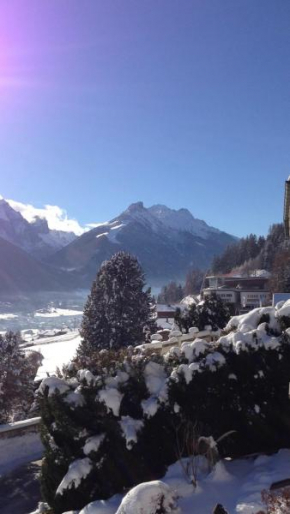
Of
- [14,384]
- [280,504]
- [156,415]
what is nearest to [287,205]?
[156,415]

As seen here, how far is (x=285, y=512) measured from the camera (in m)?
4.75

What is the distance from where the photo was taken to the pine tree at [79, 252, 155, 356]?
1086 inches

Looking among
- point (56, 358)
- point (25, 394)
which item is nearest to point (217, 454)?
point (25, 394)

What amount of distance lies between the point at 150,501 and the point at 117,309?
22.3m

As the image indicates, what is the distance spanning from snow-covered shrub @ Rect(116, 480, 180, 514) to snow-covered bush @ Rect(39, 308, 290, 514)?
1.74 meters

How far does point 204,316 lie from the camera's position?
69.6ft

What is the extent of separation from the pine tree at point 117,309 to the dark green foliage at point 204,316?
20.2 feet

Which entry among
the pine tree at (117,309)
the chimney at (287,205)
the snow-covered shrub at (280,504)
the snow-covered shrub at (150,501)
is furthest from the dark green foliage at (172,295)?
the snow-covered shrub at (280,504)

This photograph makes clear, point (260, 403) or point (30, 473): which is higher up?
point (260, 403)

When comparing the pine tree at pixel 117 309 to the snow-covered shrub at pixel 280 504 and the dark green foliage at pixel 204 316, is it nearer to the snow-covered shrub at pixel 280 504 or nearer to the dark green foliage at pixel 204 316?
the dark green foliage at pixel 204 316

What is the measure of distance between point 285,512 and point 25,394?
14181 mm

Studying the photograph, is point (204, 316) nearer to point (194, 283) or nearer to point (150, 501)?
point (150, 501)

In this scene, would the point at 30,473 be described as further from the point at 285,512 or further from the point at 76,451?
the point at 285,512

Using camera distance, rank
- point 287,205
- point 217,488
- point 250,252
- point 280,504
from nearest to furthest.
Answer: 1. point 280,504
2. point 217,488
3. point 287,205
4. point 250,252
